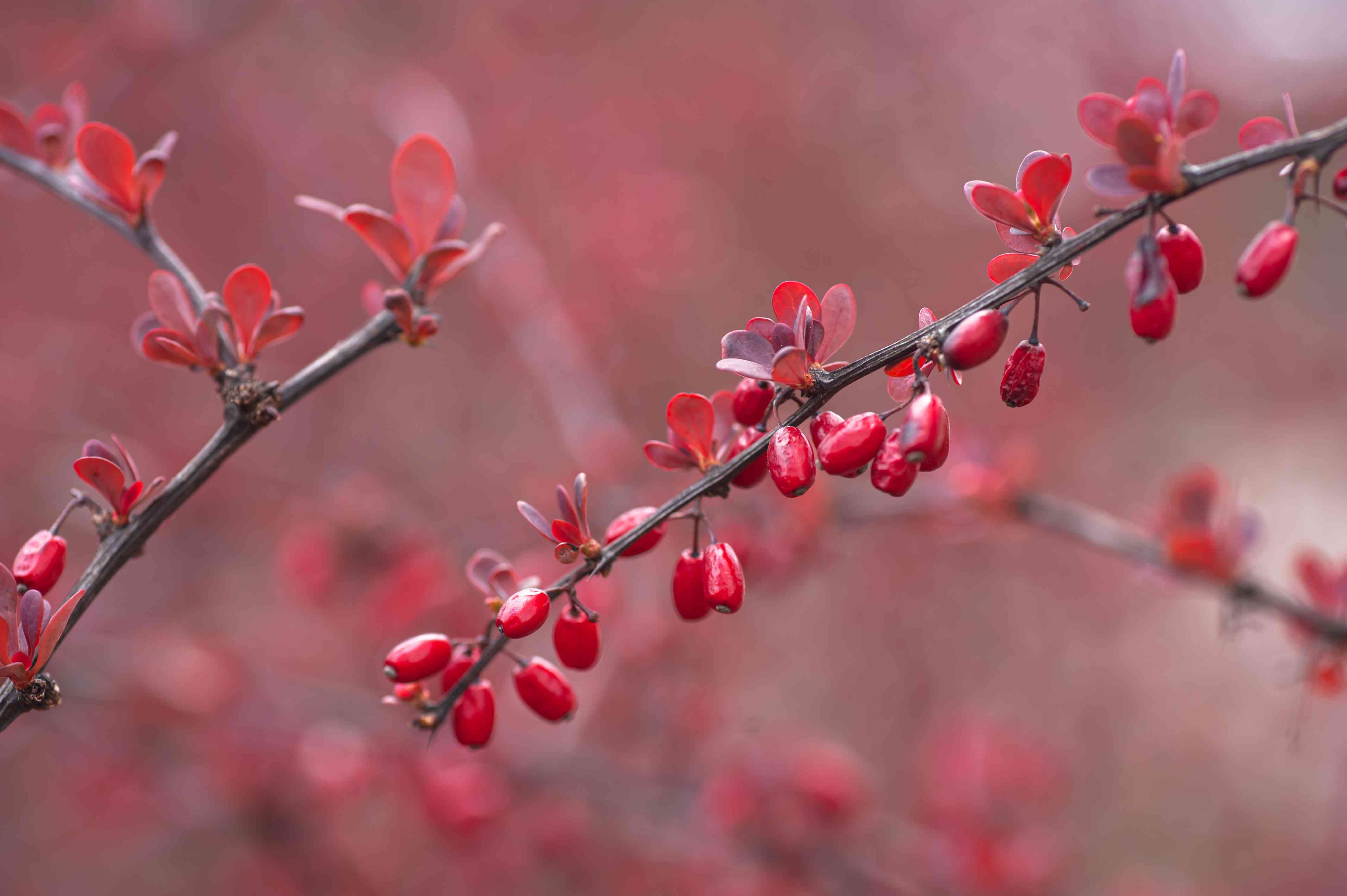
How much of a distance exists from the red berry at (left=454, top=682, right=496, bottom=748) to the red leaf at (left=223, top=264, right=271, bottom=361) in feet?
1.41

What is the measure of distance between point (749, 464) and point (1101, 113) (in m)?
0.44

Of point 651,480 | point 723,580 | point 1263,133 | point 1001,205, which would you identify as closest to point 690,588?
point 723,580

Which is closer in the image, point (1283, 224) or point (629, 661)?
point (1283, 224)

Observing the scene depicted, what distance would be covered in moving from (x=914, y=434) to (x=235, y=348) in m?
0.69

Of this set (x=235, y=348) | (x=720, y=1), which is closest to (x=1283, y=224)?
(x=235, y=348)

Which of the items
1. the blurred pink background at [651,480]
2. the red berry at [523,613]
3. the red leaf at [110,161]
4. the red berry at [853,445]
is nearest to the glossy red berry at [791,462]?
A: the red berry at [853,445]

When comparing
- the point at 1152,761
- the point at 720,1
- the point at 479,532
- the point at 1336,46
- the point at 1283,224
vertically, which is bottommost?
the point at 1283,224

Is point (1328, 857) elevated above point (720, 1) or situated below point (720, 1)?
below

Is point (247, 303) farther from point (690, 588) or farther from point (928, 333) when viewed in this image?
point (928, 333)

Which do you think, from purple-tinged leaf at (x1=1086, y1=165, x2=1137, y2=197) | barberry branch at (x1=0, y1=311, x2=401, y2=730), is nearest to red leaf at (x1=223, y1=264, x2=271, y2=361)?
barberry branch at (x1=0, y1=311, x2=401, y2=730)

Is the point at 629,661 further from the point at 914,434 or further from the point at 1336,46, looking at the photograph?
the point at 1336,46

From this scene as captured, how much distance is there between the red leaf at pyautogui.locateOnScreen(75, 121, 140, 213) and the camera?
83 cm

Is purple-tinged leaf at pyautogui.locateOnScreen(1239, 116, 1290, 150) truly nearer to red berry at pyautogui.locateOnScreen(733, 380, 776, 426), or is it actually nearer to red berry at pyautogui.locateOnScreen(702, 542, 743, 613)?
red berry at pyautogui.locateOnScreen(733, 380, 776, 426)

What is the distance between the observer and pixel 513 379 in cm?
340
